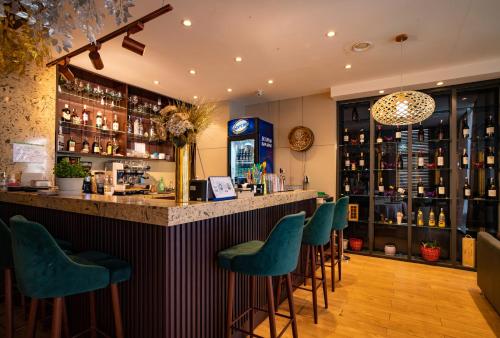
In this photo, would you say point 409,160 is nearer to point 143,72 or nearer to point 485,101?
point 485,101

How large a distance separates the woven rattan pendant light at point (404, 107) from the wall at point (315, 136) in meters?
1.71

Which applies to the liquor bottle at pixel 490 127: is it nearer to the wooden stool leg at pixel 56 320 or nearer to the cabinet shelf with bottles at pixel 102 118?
the cabinet shelf with bottles at pixel 102 118

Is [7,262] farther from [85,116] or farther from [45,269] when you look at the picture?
[85,116]

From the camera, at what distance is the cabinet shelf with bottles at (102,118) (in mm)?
4027

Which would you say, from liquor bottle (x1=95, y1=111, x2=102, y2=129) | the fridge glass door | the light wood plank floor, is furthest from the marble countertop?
the fridge glass door

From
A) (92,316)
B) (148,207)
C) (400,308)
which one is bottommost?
(400,308)

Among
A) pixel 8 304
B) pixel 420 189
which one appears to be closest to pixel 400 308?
pixel 420 189

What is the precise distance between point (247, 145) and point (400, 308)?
349cm

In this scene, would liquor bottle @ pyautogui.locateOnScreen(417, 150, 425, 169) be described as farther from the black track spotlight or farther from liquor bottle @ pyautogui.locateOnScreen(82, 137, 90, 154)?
liquor bottle @ pyautogui.locateOnScreen(82, 137, 90, 154)

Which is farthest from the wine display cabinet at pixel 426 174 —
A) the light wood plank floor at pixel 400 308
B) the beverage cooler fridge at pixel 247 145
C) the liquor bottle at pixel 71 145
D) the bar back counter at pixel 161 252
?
the liquor bottle at pixel 71 145

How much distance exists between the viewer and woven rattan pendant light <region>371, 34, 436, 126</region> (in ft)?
9.71

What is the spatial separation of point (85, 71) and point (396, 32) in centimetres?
427

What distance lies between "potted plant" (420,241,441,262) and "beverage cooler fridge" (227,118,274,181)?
287cm

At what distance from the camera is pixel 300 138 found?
17.2ft
